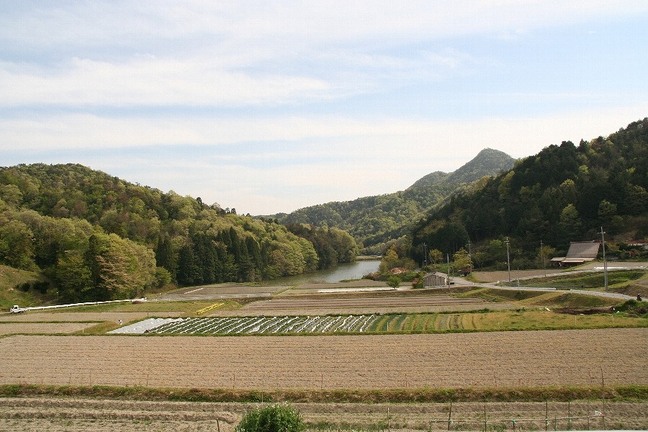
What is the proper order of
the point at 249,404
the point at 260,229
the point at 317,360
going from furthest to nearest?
the point at 260,229, the point at 317,360, the point at 249,404

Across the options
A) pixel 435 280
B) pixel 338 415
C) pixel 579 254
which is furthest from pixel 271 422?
pixel 579 254

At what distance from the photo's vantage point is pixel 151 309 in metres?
51.4

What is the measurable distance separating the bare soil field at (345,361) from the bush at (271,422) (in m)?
7.01

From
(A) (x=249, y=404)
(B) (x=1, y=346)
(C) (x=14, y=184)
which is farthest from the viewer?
(C) (x=14, y=184)

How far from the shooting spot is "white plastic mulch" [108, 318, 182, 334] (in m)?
38.5

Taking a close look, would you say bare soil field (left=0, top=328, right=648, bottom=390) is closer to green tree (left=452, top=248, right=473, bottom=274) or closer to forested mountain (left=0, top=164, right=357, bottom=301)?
forested mountain (left=0, top=164, right=357, bottom=301)

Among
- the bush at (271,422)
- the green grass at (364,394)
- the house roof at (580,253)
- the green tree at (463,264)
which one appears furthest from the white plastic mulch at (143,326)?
the house roof at (580,253)

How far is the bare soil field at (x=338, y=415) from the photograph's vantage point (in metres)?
17.9

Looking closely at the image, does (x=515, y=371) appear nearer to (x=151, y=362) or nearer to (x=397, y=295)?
(x=151, y=362)

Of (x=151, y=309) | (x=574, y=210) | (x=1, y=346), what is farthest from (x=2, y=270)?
(x=574, y=210)

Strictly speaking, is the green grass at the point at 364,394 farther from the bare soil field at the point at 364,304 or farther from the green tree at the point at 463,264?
the green tree at the point at 463,264

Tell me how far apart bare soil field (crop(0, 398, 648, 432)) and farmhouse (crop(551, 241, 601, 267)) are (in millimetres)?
58601

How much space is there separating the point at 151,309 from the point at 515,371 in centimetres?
3773

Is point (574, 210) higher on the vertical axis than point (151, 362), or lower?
higher
